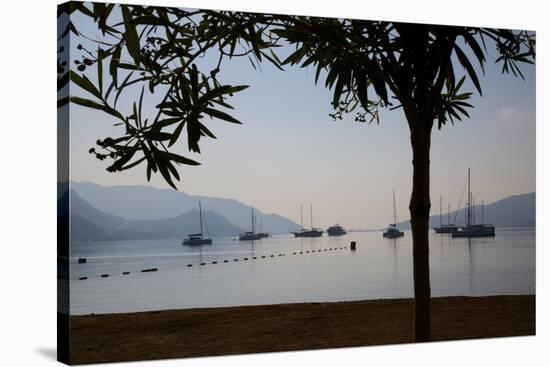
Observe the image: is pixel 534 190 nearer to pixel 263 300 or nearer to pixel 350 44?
pixel 350 44

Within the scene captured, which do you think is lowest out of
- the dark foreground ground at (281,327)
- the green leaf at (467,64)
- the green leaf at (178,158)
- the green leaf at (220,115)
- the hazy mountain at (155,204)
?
the dark foreground ground at (281,327)

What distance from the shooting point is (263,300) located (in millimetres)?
8258

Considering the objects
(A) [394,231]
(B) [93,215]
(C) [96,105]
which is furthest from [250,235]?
(C) [96,105]

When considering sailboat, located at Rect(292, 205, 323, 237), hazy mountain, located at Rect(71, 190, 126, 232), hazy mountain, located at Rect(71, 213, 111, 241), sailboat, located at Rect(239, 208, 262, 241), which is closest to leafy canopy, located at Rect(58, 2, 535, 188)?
hazy mountain, located at Rect(71, 190, 126, 232)

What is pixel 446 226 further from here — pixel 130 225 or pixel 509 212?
pixel 130 225

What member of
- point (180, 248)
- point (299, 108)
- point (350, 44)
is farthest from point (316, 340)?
point (350, 44)

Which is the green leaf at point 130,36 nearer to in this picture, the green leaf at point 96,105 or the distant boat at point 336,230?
the green leaf at point 96,105

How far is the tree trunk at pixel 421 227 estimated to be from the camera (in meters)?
8.84

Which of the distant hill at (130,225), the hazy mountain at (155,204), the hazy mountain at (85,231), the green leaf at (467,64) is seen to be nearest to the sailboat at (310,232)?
the hazy mountain at (155,204)

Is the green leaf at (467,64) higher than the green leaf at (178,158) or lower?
higher

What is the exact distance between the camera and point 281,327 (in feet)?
27.3

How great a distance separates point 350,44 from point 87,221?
8.76 ft

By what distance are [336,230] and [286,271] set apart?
58 centimetres

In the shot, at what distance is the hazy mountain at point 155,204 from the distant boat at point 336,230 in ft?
1.47
